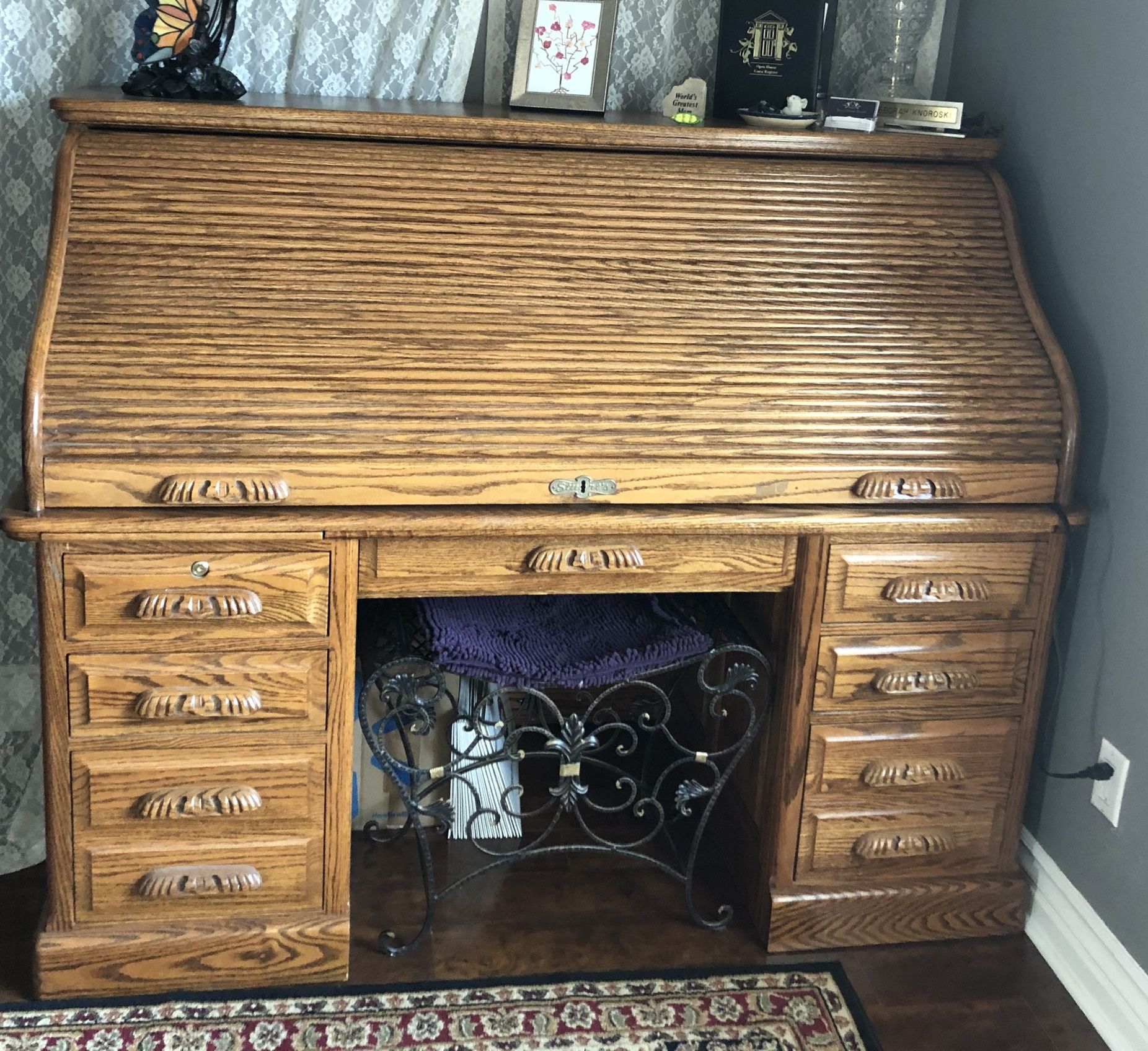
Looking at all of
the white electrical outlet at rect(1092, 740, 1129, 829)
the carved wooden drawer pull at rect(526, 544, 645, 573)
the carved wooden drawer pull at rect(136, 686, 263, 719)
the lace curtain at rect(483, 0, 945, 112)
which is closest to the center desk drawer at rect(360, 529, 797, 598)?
the carved wooden drawer pull at rect(526, 544, 645, 573)

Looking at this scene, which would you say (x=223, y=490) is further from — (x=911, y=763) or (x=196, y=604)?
(x=911, y=763)

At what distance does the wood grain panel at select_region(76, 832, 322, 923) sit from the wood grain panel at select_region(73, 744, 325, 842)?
0.02 m

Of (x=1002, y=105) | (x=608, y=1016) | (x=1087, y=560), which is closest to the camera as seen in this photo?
(x=608, y=1016)

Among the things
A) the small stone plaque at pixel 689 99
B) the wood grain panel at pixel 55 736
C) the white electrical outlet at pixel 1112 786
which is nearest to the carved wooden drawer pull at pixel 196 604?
the wood grain panel at pixel 55 736

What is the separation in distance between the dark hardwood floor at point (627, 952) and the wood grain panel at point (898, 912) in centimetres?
2

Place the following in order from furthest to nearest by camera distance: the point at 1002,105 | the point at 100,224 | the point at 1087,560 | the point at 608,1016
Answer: the point at 1002,105 → the point at 1087,560 → the point at 608,1016 → the point at 100,224

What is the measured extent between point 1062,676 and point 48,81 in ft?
6.34

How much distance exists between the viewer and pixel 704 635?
2023mm

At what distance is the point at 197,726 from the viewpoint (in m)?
1.87

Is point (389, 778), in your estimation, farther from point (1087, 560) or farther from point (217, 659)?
point (1087, 560)

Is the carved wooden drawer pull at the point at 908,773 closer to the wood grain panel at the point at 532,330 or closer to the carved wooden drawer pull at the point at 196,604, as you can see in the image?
the wood grain panel at the point at 532,330

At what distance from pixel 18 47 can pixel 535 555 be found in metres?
1.20

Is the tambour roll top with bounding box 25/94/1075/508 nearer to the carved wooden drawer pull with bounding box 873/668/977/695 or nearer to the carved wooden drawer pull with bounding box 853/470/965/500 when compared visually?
the carved wooden drawer pull with bounding box 853/470/965/500

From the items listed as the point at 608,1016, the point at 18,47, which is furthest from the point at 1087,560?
the point at 18,47
